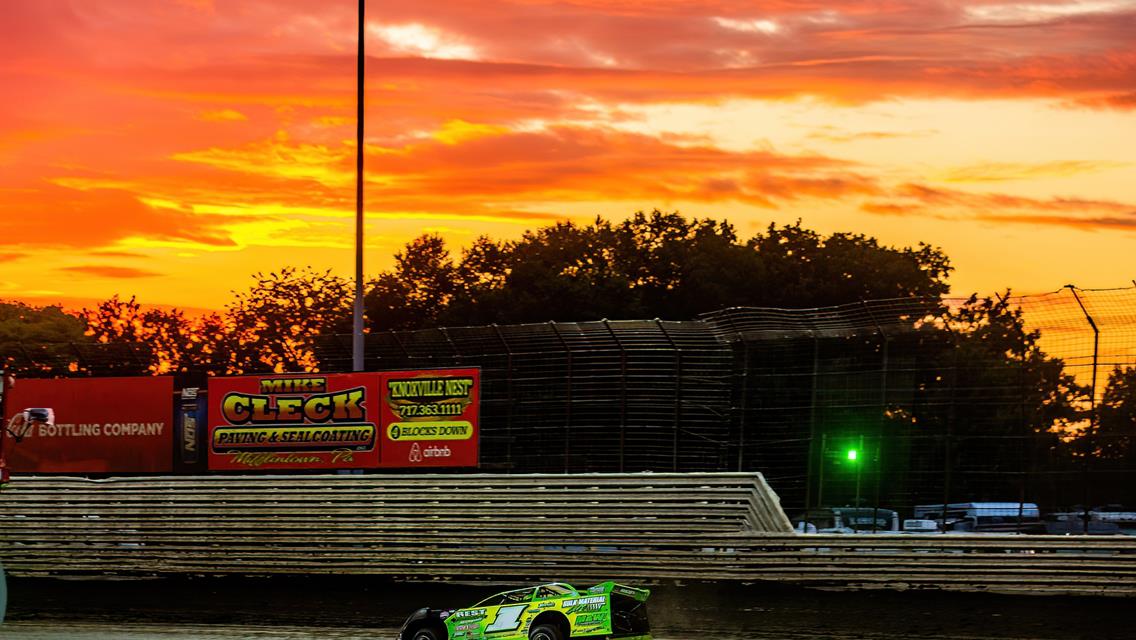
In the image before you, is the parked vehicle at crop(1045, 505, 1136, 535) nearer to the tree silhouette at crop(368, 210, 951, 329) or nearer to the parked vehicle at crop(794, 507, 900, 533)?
the parked vehicle at crop(794, 507, 900, 533)

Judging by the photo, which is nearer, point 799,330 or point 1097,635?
point 1097,635

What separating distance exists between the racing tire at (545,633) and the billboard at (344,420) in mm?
11097

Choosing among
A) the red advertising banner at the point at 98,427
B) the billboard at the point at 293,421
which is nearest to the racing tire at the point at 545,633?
the billboard at the point at 293,421

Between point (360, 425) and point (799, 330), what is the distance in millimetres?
9137

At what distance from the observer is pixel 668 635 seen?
69.8 ft

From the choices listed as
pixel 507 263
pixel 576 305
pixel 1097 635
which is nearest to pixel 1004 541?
pixel 1097 635

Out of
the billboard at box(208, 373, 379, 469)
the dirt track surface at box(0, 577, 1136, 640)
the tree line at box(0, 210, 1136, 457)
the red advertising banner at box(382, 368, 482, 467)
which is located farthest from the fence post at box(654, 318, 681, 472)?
the tree line at box(0, 210, 1136, 457)

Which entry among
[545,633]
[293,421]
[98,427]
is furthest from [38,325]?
[545,633]

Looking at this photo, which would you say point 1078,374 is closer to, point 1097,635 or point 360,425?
point 1097,635

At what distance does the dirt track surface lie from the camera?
2083 centimetres

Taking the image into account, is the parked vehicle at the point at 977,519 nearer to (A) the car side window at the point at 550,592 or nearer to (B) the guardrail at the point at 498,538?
(B) the guardrail at the point at 498,538

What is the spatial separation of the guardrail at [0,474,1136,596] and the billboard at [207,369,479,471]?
2.29 metres

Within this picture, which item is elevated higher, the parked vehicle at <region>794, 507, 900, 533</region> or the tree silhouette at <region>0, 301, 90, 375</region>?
the tree silhouette at <region>0, 301, 90, 375</region>

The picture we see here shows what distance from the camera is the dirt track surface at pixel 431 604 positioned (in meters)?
20.8
